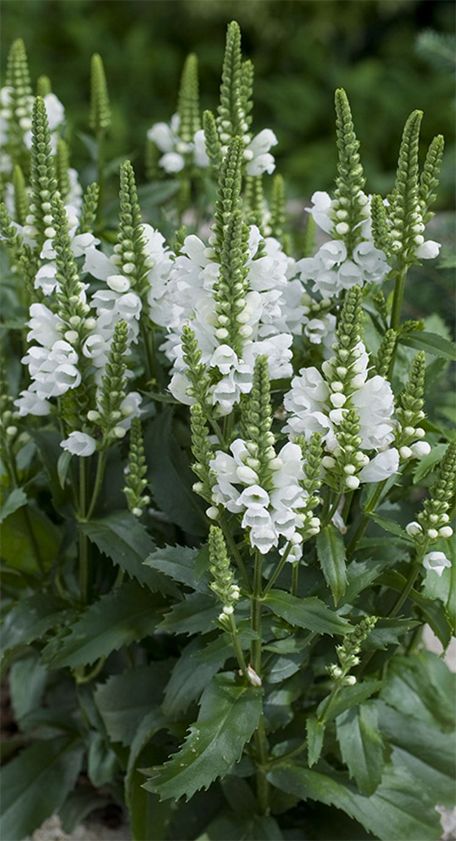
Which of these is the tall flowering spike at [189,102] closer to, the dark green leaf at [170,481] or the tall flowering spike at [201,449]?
the dark green leaf at [170,481]

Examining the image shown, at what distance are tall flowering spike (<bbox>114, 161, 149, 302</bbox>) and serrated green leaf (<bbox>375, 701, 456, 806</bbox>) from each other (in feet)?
3.12

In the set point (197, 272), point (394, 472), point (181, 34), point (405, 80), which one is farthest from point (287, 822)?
point (181, 34)

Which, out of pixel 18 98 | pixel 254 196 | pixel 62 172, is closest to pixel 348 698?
pixel 254 196

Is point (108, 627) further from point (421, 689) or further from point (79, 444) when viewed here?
point (421, 689)

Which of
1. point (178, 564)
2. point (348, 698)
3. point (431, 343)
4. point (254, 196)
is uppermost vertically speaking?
point (254, 196)

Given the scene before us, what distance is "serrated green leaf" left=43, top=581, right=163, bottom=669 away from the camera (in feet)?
6.54

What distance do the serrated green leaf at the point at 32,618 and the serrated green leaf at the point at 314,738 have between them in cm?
55

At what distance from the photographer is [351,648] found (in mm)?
1763

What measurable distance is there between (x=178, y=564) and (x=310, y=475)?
0.35 m

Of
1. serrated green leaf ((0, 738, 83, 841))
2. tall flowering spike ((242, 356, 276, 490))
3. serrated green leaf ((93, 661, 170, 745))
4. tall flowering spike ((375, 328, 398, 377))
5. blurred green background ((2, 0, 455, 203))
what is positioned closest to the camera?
tall flowering spike ((242, 356, 276, 490))

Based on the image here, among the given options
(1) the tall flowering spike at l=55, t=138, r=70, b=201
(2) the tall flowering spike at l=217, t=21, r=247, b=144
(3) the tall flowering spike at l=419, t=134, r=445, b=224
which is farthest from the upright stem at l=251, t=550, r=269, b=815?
(1) the tall flowering spike at l=55, t=138, r=70, b=201

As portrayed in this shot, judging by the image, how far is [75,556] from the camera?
2.27 m

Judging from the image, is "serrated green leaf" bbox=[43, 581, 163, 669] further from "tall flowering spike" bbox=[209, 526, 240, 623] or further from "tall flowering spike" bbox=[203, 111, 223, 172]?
"tall flowering spike" bbox=[203, 111, 223, 172]

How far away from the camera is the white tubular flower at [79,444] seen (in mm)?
1895
